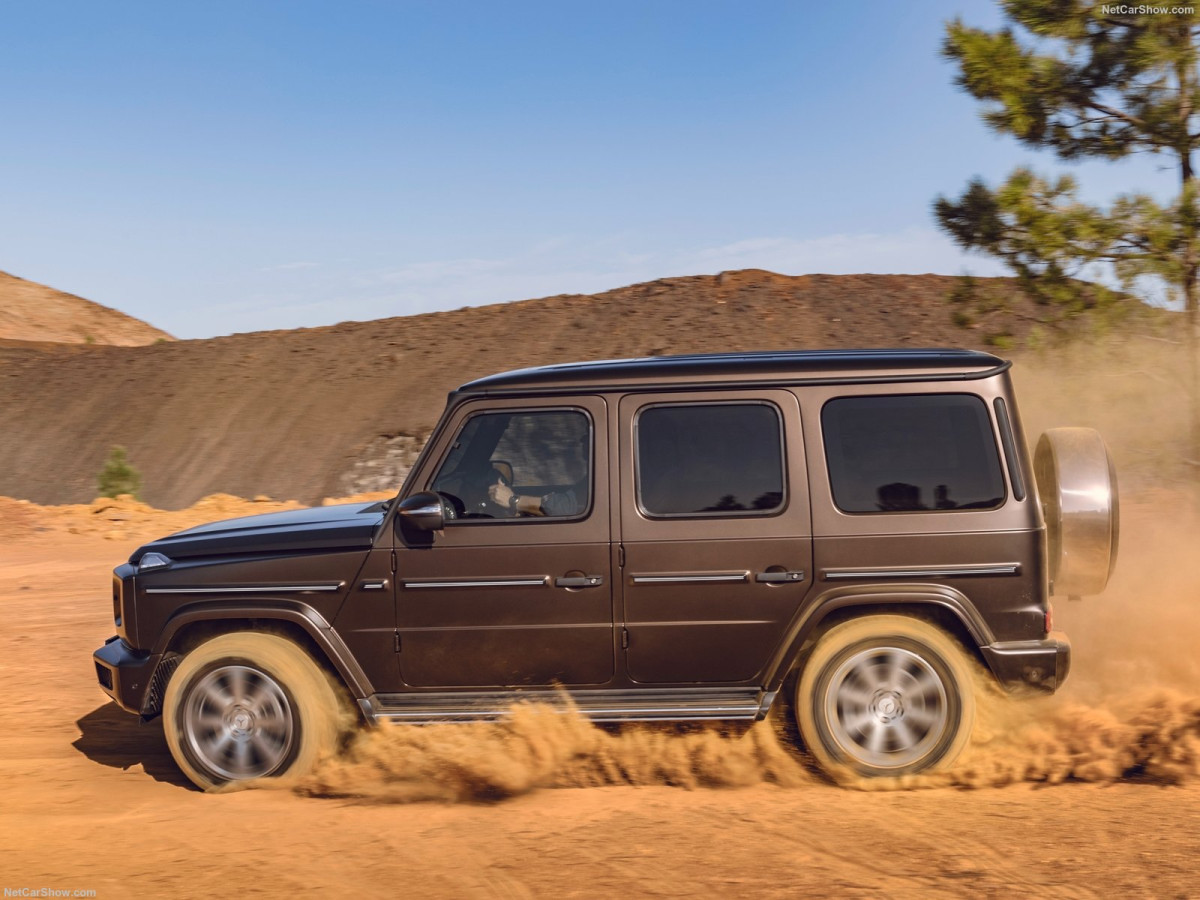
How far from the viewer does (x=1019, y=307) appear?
1277 cm

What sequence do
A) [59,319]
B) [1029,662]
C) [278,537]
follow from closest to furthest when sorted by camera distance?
[1029,662], [278,537], [59,319]

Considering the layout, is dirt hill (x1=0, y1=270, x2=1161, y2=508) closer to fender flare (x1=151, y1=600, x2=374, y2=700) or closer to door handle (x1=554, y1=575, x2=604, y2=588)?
fender flare (x1=151, y1=600, x2=374, y2=700)

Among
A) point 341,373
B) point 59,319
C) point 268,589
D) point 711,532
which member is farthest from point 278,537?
point 59,319

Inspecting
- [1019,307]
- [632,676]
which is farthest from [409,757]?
[1019,307]

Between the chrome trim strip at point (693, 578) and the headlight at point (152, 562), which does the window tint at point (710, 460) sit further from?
the headlight at point (152, 562)

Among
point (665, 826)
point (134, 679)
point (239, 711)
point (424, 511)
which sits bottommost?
point (665, 826)

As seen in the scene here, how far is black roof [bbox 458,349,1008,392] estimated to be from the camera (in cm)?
505

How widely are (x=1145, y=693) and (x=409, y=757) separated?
12.2 ft

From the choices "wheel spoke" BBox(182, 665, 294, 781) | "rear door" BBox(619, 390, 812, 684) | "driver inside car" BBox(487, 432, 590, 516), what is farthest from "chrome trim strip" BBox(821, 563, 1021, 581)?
"wheel spoke" BBox(182, 665, 294, 781)

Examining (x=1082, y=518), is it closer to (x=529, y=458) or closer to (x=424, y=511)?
(x=529, y=458)

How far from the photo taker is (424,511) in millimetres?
4980

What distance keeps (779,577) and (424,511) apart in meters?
1.63

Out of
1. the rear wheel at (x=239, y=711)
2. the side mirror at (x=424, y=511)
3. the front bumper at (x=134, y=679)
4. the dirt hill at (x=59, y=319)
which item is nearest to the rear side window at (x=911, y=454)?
the side mirror at (x=424, y=511)

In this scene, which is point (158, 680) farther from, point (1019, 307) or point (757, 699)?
point (1019, 307)
